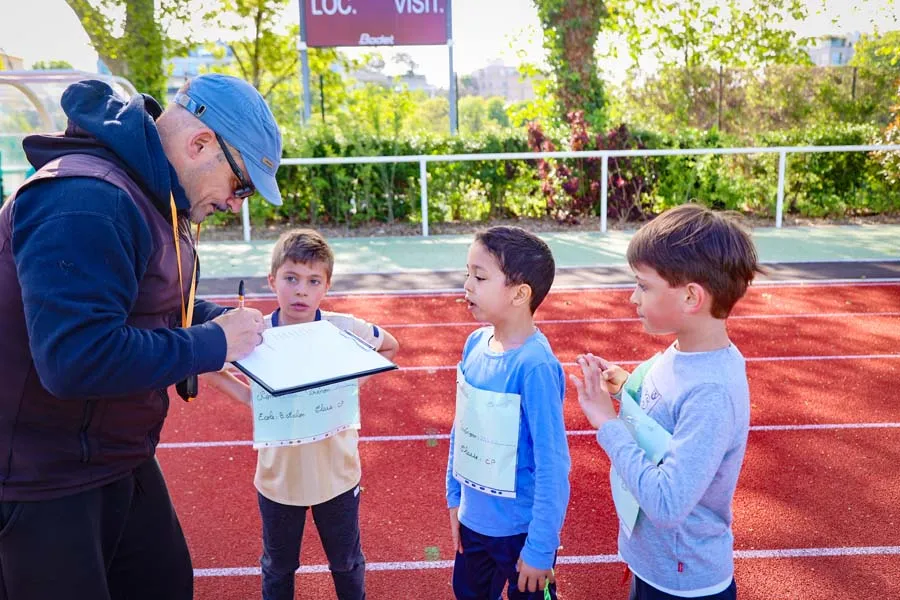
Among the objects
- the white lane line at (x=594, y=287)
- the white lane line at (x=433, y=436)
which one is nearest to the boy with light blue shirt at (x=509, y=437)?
the white lane line at (x=433, y=436)

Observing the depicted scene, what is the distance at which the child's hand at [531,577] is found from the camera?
2.09m

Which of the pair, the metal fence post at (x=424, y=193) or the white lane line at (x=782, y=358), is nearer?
the white lane line at (x=782, y=358)

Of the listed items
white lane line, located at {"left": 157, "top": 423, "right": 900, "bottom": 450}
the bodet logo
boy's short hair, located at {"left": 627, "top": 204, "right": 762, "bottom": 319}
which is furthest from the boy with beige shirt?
the bodet logo

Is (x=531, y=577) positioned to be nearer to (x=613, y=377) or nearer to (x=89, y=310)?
(x=613, y=377)

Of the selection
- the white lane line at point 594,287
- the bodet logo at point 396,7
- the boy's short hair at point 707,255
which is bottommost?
the white lane line at point 594,287

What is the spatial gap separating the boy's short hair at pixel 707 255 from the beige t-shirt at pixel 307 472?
130cm

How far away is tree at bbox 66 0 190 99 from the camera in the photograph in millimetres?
14773

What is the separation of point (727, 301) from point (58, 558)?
1736 mm

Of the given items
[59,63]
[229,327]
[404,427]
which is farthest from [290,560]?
[59,63]

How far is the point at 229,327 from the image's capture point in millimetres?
1865

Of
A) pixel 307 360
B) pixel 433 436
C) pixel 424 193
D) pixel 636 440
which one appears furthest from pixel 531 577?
pixel 424 193

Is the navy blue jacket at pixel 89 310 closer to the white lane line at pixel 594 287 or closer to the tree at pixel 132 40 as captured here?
the white lane line at pixel 594 287

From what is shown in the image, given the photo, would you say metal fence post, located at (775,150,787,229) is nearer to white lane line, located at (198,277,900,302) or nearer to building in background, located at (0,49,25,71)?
white lane line, located at (198,277,900,302)

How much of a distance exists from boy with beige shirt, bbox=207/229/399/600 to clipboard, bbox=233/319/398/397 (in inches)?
19.7
